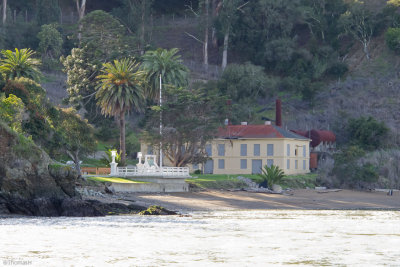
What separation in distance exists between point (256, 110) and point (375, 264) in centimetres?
9006

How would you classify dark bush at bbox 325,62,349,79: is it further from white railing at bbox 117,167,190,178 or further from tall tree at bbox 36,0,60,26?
white railing at bbox 117,167,190,178

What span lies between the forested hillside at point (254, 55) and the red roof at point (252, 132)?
12.0 meters

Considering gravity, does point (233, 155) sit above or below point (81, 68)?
below

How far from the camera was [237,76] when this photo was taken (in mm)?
122312

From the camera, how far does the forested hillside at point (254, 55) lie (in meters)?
110

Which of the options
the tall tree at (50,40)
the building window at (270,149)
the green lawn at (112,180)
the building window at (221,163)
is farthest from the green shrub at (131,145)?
the tall tree at (50,40)

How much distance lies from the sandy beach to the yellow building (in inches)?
539

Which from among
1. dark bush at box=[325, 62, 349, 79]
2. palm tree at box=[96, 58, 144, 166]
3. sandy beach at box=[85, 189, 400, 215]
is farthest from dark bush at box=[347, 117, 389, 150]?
dark bush at box=[325, 62, 349, 79]

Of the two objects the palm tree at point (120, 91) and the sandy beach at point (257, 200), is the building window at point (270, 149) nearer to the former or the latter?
the sandy beach at point (257, 200)

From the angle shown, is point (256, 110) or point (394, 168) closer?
point (394, 168)

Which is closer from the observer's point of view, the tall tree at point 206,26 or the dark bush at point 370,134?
the dark bush at point 370,134

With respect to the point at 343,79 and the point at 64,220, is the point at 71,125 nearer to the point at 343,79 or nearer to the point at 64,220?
the point at 64,220

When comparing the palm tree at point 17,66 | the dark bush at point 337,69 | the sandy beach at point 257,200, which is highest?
the dark bush at point 337,69

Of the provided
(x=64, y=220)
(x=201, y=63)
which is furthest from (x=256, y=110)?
(x=64, y=220)
